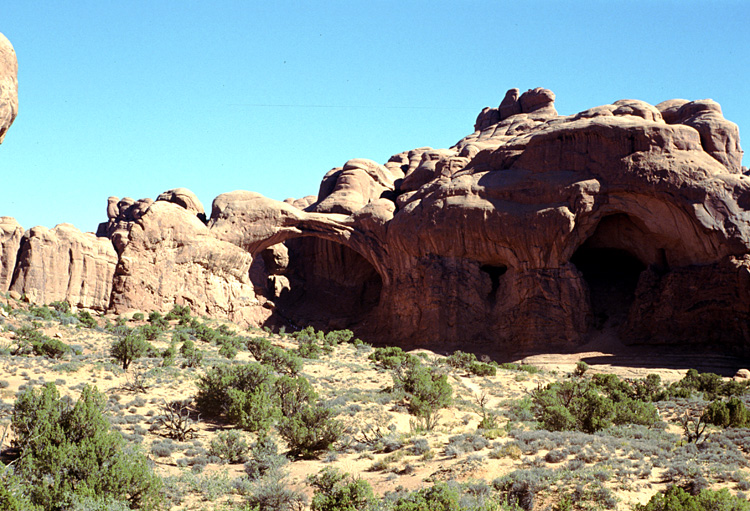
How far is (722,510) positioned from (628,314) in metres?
27.0

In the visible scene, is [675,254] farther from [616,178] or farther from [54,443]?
[54,443]

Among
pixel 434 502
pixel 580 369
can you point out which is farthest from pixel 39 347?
pixel 580 369

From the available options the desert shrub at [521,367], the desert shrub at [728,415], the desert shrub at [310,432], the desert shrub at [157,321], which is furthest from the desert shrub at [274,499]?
the desert shrub at [157,321]

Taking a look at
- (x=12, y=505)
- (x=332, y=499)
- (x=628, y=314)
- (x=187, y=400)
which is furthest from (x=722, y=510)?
(x=628, y=314)

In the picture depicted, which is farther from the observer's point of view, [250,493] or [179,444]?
[179,444]

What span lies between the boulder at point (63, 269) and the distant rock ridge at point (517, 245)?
93mm

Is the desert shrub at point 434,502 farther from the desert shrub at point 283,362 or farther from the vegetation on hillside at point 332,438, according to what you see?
the desert shrub at point 283,362

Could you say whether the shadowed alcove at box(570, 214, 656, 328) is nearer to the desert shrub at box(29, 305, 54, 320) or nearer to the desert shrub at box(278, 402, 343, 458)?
the desert shrub at box(278, 402, 343, 458)

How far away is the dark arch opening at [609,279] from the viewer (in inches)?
1356

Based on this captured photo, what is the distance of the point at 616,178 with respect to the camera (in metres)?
33.0

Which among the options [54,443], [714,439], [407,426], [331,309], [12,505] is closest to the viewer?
[12,505]

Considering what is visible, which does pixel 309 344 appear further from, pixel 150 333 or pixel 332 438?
pixel 332 438

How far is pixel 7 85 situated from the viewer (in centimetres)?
1164

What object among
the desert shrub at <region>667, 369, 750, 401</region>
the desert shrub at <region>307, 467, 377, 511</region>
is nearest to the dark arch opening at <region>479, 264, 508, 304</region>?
the desert shrub at <region>667, 369, 750, 401</region>
